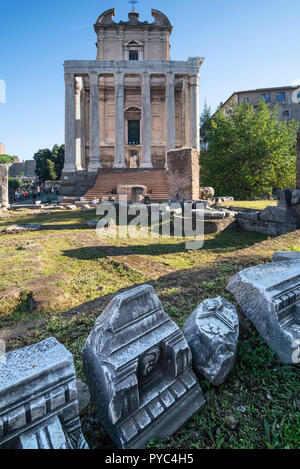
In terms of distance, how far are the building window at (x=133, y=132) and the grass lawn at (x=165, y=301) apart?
854 inches

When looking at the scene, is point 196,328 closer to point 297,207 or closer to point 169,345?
point 169,345

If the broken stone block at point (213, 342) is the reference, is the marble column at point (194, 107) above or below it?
above

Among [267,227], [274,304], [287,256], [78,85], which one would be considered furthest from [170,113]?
[274,304]

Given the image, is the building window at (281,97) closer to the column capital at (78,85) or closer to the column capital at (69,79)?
the column capital at (78,85)

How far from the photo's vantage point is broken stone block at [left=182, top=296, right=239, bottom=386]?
1680 mm

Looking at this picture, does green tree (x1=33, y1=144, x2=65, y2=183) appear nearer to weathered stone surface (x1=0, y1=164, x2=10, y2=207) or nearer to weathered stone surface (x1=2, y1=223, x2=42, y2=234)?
weathered stone surface (x1=0, y1=164, x2=10, y2=207)

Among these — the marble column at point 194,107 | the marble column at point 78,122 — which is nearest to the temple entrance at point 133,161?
the marble column at point 78,122

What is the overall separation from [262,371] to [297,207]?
22.1 ft

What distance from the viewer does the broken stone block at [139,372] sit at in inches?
52.7

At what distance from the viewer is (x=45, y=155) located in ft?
126

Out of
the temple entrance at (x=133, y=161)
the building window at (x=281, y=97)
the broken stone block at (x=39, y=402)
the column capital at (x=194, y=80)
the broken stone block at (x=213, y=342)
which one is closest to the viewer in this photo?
the broken stone block at (x=39, y=402)

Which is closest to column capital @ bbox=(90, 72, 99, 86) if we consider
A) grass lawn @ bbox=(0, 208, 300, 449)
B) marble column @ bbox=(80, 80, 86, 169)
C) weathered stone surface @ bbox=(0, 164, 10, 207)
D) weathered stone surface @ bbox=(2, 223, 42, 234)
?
marble column @ bbox=(80, 80, 86, 169)

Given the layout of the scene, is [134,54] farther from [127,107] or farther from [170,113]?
[170,113]
